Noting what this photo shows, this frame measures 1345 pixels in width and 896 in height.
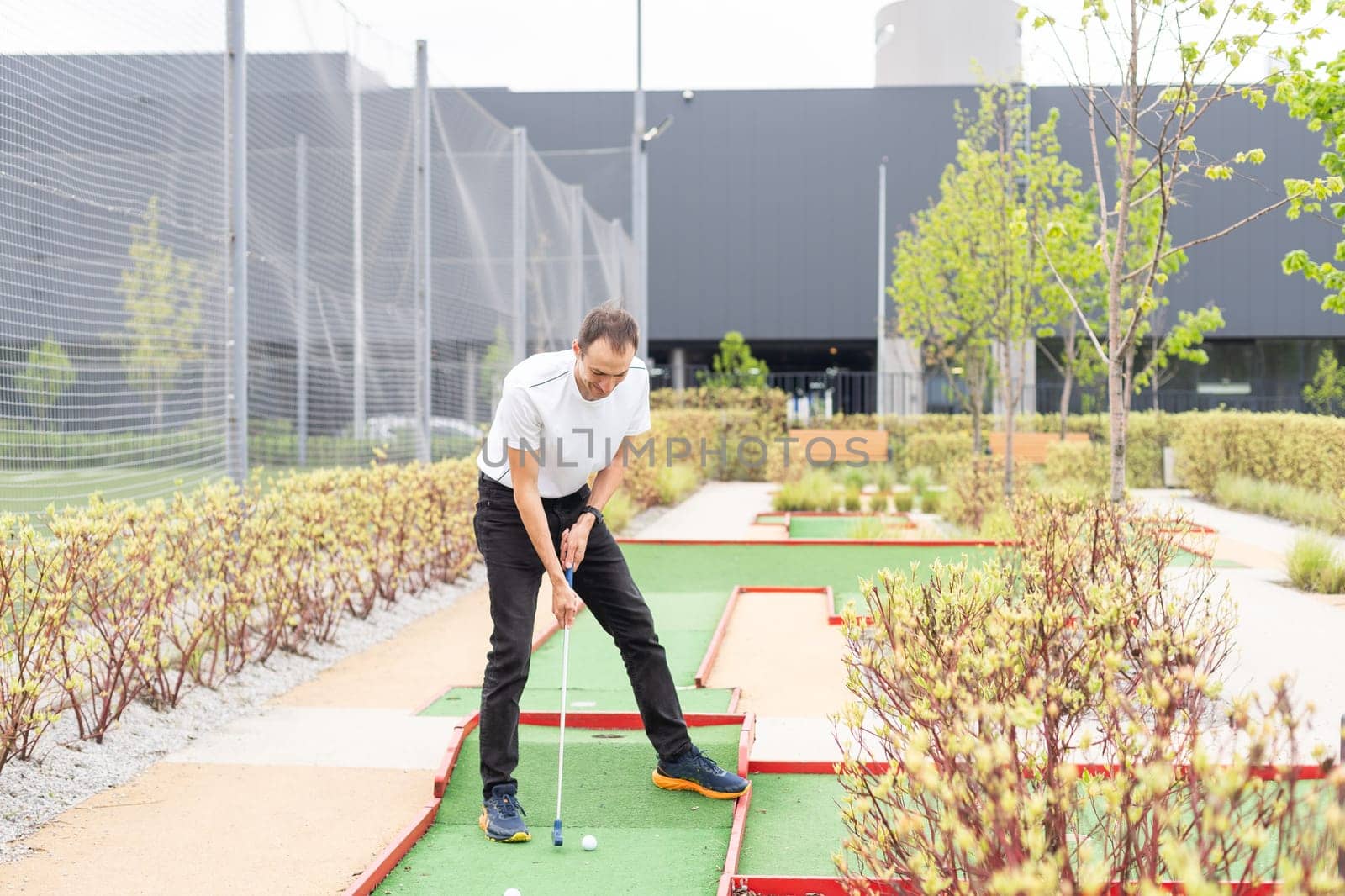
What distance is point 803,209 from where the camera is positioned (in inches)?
1325

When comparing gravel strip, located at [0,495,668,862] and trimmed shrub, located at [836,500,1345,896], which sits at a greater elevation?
trimmed shrub, located at [836,500,1345,896]

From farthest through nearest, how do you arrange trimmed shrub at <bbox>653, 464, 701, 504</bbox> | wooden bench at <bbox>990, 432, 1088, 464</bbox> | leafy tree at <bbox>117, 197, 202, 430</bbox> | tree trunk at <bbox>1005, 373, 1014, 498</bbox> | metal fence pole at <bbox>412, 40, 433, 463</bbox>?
wooden bench at <bbox>990, 432, 1088, 464</bbox>
trimmed shrub at <bbox>653, 464, 701, 504</bbox>
tree trunk at <bbox>1005, 373, 1014, 498</bbox>
metal fence pole at <bbox>412, 40, 433, 463</bbox>
leafy tree at <bbox>117, 197, 202, 430</bbox>

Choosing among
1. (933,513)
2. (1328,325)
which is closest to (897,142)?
(1328,325)

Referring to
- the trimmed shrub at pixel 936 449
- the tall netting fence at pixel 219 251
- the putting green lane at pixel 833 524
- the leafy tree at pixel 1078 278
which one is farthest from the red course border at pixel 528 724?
the trimmed shrub at pixel 936 449

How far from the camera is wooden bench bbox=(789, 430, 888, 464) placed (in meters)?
23.2

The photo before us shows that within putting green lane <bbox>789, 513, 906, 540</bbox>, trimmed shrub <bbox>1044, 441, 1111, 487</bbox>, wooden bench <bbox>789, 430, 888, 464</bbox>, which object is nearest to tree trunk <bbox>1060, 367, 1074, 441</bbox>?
wooden bench <bbox>789, 430, 888, 464</bbox>

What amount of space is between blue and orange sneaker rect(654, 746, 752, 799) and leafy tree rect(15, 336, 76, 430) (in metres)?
3.09

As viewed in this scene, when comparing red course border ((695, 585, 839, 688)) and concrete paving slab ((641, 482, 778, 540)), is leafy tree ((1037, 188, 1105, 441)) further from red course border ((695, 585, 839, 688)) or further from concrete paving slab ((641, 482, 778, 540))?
concrete paving slab ((641, 482, 778, 540))

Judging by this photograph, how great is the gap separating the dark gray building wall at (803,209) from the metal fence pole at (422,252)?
24.1 metres

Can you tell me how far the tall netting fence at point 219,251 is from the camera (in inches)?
212

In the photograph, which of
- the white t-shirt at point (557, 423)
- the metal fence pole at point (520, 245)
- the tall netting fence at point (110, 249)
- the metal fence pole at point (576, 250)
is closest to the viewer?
the white t-shirt at point (557, 423)

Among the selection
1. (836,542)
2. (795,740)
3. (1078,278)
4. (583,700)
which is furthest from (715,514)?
(795,740)

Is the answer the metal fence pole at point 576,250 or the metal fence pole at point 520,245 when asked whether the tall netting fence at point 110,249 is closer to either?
the metal fence pole at point 520,245

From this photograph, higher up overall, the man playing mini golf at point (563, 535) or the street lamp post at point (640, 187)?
the street lamp post at point (640, 187)
